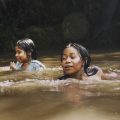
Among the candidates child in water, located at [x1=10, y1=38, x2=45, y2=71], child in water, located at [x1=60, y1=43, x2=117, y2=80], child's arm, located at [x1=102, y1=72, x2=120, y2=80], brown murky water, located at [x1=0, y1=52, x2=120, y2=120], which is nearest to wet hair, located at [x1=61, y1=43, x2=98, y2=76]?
child in water, located at [x1=60, y1=43, x2=117, y2=80]

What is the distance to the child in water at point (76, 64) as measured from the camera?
214 inches

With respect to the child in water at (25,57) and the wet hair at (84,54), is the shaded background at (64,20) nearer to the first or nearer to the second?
the child in water at (25,57)

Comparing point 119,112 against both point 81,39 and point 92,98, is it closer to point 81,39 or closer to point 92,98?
point 92,98

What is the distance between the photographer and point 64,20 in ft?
63.1

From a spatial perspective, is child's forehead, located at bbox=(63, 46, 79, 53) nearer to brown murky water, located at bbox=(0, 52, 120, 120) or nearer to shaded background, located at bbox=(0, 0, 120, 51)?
brown murky water, located at bbox=(0, 52, 120, 120)

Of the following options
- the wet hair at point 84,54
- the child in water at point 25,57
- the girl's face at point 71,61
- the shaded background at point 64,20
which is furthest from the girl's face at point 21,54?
the shaded background at point 64,20

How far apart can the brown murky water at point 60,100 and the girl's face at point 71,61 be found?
25cm

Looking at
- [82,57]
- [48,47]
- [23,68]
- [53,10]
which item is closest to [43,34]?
[48,47]

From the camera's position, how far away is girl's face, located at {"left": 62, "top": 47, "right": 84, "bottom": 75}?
5.41 meters

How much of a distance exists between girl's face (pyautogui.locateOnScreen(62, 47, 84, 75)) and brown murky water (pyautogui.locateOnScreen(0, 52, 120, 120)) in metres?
0.25

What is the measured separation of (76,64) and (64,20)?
13.9m

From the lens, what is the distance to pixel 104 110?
3.33 metres

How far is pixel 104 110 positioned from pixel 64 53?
2228mm

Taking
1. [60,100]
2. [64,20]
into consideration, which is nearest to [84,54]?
[60,100]
